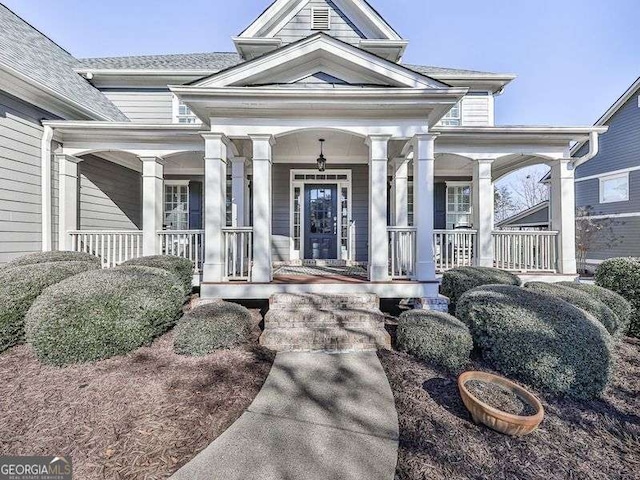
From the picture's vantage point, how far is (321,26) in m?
8.09

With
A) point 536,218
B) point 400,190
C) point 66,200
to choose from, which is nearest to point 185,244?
point 66,200

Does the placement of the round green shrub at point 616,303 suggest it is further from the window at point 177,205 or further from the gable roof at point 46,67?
the gable roof at point 46,67

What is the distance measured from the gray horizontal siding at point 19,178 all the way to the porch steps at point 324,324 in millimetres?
4768

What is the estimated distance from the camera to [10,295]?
3.97 meters

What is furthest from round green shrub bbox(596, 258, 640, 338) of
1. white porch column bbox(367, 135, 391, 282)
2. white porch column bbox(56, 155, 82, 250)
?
white porch column bbox(56, 155, 82, 250)

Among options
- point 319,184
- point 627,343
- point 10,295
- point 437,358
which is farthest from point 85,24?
point 627,343

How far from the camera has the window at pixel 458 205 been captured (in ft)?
31.3

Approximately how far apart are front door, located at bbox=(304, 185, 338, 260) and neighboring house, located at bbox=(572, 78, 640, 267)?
436 inches

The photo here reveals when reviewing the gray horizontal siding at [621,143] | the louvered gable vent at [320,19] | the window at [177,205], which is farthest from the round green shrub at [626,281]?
the window at [177,205]

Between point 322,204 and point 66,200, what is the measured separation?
5.69m

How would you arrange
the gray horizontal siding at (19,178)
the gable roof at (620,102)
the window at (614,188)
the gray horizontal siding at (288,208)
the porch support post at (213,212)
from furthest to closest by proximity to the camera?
the window at (614,188) → the gable roof at (620,102) → the gray horizontal siding at (288,208) → the gray horizontal siding at (19,178) → the porch support post at (213,212)

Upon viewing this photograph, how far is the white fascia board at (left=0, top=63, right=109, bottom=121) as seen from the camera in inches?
209

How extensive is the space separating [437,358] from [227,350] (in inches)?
99.8

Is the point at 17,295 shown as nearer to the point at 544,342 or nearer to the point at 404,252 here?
the point at 404,252
